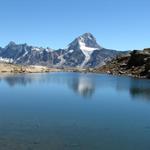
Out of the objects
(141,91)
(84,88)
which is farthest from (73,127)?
(84,88)

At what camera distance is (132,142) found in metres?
44.6

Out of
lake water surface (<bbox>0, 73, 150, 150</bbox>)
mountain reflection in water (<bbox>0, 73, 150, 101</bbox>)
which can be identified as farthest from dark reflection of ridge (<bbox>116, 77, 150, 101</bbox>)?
lake water surface (<bbox>0, 73, 150, 150</bbox>)

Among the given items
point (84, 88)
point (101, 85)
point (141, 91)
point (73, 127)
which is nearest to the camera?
point (73, 127)

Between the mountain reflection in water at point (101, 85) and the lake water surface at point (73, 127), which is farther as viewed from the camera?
the mountain reflection in water at point (101, 85)

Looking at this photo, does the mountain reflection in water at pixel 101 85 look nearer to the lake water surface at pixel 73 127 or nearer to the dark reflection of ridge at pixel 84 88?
the dark reflection of ridge at pixel 84 88

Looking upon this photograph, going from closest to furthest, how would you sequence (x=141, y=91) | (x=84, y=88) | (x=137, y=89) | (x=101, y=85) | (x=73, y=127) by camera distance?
(x=73, y=127) < (x=141, y=91) < (x=137, y=89) < (x=84, y=88) < (x=101, y=85)

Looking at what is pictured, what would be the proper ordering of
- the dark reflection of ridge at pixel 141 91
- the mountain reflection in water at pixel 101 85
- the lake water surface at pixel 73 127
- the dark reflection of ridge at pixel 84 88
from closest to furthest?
1. the lake water surface at pixel 73 127
2. the dark reflection of ridge at pixel 141 91
3. the dark reflection of ridge at pixel 84 88
4. the mountain reflection in water at pixel 101 85

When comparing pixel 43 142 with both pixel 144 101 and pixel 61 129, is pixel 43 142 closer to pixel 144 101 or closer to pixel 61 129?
pixel 61 129

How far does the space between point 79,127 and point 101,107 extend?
2368cm

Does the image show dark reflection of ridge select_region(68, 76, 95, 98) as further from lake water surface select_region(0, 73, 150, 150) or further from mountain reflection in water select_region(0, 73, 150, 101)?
lake water surface select_region(0, 73, 150, 150)

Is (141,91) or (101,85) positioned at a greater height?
(141,91)

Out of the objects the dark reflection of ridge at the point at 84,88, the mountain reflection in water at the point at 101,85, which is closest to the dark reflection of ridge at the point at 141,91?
the mountain reflection in water at the point at 101,85

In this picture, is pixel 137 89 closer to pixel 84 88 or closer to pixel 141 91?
pixel 141 91

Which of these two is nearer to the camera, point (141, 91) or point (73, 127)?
point (73, 127)
